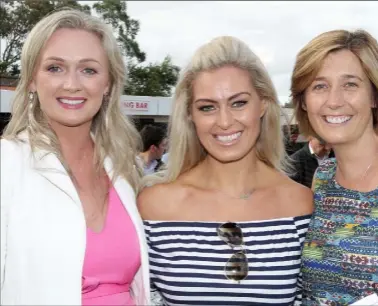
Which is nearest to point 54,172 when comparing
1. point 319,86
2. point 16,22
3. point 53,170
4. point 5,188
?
point 53,170

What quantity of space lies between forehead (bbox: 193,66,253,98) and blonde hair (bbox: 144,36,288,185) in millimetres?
28

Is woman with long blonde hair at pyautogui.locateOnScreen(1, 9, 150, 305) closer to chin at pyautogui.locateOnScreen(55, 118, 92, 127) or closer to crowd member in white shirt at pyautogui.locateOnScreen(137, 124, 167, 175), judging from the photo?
chin at pyautogui.locateOnScreen(55, 118, 92, 127)

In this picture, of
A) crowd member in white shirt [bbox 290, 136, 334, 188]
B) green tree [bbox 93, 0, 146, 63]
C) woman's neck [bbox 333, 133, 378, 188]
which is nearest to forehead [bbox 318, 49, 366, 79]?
woman's neck [bbox 333, 133, 378, 188]

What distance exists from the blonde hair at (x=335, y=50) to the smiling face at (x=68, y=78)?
1002 mm

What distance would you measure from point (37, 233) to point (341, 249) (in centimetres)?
132

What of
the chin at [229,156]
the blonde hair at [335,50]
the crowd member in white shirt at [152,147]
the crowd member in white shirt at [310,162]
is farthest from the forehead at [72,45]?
the crowd member in white shirt at [152,147]

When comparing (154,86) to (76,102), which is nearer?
(76,102)

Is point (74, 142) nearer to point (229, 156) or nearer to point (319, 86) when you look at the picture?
point (229, 156)

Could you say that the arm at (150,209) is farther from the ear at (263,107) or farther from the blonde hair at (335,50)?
the blonde hair at (335,50)

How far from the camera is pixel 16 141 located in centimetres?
230

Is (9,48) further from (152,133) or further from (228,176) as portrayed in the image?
(228,176)

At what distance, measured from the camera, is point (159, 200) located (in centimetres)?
270

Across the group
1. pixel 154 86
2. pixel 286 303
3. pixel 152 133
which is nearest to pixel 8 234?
pixel 286 303

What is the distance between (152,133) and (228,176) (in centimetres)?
497
